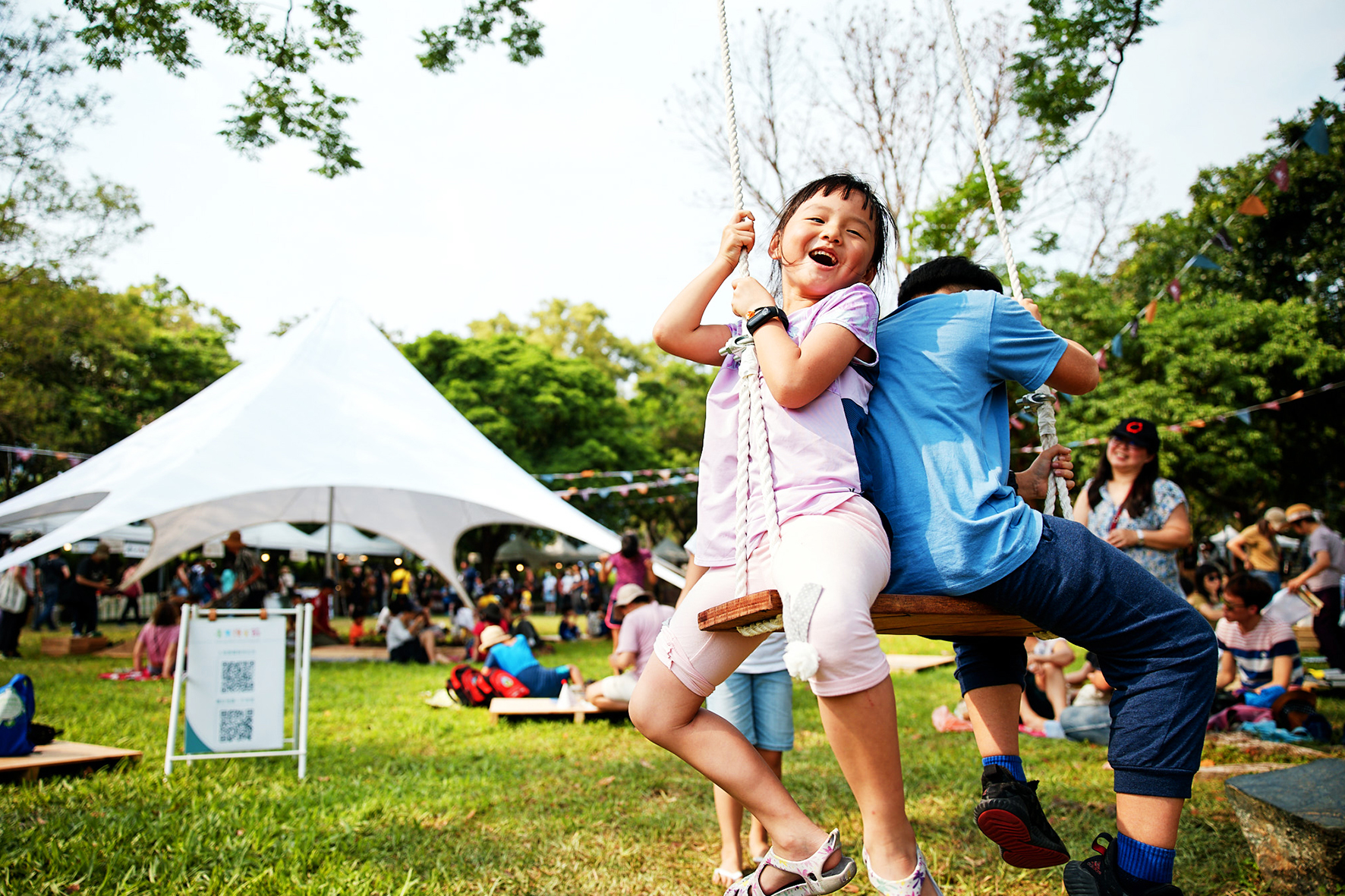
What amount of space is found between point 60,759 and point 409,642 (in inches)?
306

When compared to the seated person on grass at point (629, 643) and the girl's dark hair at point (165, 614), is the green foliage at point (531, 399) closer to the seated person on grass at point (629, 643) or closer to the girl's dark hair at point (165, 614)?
the girl's dark hair at point (165, 614)

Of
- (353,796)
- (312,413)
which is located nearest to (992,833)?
(353,796)

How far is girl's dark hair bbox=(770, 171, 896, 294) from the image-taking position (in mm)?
2174

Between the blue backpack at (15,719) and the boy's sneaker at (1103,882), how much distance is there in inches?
205

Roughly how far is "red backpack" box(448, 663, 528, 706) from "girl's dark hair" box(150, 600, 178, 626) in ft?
14.2

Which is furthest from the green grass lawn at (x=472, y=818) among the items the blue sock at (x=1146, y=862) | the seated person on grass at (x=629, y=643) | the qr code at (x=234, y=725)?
the blue sock at (x=1146, y=862)

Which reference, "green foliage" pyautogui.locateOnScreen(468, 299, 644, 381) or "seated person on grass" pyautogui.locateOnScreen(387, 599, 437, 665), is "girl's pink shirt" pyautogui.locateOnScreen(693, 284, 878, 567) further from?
"green foliage" pyautogui.locateOnScreen(468, 299, 644, 381)

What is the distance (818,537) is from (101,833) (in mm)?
3585

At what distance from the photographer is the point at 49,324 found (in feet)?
61.1

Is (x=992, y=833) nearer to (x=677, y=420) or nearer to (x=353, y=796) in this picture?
(x=353, y=796)

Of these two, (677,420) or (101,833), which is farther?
(677,420)

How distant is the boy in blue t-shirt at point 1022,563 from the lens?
5.90ft

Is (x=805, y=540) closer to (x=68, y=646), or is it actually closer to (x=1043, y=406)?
(x=1043, y=406)

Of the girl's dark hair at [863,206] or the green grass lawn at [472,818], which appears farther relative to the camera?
the green grass lawn at [472,818]
